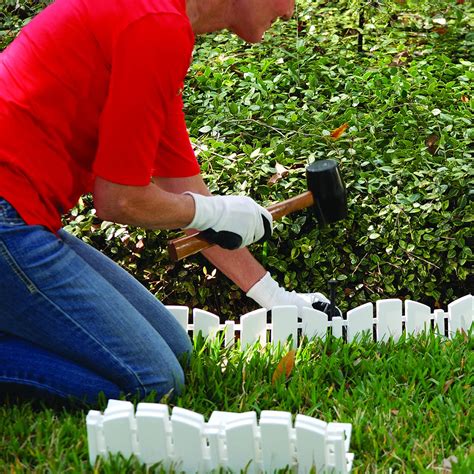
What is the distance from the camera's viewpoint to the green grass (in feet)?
8.19

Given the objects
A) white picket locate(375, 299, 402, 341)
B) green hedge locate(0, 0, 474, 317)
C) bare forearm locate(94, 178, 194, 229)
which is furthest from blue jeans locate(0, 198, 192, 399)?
green hedge locate(0, 0, 474, 317)

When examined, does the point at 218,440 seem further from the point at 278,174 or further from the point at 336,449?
the point at 278,174

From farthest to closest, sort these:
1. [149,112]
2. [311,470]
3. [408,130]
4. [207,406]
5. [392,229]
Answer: [408,130] → [392,229] → [207,406] → [149,112] → [311,470]

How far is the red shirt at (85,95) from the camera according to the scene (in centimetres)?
241

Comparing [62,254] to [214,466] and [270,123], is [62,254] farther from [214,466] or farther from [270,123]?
[270,123]

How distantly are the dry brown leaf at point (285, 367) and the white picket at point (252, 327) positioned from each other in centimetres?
21

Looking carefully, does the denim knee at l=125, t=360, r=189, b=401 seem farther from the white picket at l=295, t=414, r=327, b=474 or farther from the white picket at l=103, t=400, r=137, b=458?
the white picket at l=295, t=414, r=327, b=474

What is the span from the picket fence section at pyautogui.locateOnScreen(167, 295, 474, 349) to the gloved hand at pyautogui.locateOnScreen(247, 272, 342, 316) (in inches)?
2.5

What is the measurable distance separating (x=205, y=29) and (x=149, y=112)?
1.42 ft

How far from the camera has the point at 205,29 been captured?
2.75 metres

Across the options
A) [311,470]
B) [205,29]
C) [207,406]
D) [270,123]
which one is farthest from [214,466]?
[270,123]

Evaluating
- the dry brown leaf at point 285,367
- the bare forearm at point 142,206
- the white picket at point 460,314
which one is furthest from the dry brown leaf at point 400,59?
the bare forearm at point 142,206

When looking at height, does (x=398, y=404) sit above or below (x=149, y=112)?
below

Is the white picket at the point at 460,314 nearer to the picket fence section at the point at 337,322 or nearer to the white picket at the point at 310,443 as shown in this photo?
the picket fence section at the point at 337,322
